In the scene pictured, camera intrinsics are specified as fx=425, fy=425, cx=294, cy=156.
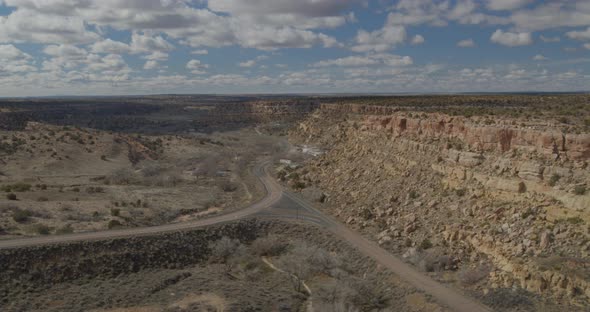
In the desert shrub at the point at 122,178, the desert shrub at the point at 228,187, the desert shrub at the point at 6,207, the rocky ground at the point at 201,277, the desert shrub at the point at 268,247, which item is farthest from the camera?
the desert shrub at the point at 122,178

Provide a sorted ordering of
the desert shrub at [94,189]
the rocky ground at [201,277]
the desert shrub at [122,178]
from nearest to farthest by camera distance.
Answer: the rocky ground at [201,277] → the desert shrub at [94,189] → the desert shrub at [122,178]

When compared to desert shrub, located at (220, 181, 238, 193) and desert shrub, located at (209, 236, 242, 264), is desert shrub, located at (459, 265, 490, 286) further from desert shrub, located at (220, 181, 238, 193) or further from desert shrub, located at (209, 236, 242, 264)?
desert shrub, located at (220, 181, 238, 193)

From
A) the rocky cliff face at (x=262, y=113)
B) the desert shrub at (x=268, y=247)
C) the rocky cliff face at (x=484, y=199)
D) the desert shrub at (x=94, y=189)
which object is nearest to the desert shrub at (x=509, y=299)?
the rocky cliff face at (x=484, y=199)

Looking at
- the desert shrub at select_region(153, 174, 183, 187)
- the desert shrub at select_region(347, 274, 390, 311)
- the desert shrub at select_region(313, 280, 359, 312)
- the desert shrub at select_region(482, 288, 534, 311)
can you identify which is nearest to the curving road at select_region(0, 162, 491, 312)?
the desert shrub at select_region(482, 288, 534, 311)

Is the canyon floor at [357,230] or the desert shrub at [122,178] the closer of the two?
the canyon floor at [357,230]

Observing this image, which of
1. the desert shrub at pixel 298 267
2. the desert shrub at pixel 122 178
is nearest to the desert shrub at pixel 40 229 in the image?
the desert shrub at pixel 298 267

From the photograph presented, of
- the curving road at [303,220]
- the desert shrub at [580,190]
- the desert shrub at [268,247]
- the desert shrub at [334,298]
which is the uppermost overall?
the desert shrub at [580,190]

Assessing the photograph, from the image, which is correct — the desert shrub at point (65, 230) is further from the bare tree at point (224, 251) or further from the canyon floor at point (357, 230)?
the bare tree at point (224, 251)

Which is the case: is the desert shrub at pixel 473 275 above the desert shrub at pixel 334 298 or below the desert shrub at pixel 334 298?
above
